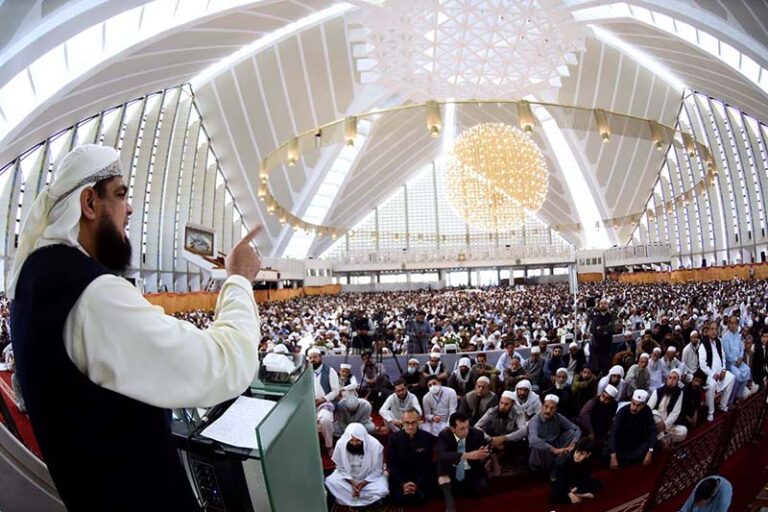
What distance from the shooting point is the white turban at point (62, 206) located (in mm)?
786

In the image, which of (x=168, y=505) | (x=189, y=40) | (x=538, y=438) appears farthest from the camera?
(x=189, y=40)

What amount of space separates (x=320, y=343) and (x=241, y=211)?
21.9 metres

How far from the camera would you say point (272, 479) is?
0.67 m

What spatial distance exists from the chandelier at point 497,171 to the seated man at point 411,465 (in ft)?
25.8

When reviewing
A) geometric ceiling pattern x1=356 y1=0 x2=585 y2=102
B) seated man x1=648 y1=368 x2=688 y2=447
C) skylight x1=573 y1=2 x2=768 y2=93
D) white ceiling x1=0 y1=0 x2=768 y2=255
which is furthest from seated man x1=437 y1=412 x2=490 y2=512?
skylight x1=573 y1=2 x2=768 y2=93

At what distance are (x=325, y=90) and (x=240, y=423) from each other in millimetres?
22676

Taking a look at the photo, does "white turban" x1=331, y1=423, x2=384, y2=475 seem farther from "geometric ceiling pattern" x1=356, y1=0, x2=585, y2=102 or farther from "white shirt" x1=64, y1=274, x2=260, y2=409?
"geometric ceiling pattern" x1=356, y1=0, x2=585, y2=102

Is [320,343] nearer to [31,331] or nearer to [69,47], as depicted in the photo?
[31,331]

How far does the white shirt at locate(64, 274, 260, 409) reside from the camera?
0.68 metres

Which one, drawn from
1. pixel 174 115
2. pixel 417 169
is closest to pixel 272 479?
pixel 174 115

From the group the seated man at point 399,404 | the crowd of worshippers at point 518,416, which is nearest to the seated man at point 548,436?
the crowd of worshippers at point 518,416

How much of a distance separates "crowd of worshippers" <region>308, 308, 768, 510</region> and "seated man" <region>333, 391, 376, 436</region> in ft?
0.04

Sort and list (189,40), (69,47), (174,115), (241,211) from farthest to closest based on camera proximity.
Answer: (241,211) < (174,115) < (189,40) < (69,47)

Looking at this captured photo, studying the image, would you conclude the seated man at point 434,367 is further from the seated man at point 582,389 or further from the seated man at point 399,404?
the seated man at point 582,389
